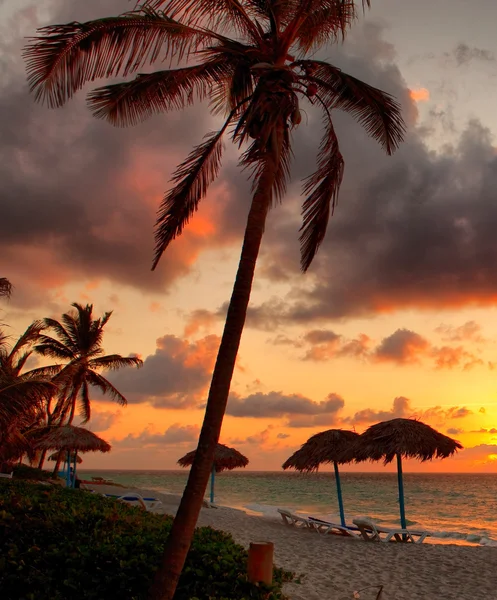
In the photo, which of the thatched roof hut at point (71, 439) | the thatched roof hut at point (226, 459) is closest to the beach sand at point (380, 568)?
the thatched roof hut at point (226, 459)

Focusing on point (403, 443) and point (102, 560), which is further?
point (403, 443)

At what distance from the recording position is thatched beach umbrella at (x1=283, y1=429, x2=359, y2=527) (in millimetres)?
17047

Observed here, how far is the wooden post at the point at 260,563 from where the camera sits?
4.26 meters

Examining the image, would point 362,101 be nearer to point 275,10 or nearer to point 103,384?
point 275,10

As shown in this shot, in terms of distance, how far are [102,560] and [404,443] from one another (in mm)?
11218

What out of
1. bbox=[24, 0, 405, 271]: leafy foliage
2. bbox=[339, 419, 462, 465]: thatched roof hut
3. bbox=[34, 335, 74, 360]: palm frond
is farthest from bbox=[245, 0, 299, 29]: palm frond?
bbox=[34, 335, 74, 360]: palm frond

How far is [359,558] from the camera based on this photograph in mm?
11039

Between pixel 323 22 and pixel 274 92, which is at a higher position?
pixel 323 22

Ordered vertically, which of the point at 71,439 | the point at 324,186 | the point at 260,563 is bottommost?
the point at 260,563

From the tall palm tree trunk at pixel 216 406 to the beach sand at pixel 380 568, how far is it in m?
3.71

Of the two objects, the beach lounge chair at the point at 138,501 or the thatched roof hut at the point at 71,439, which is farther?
the thatched roof hut at the point at 71,439

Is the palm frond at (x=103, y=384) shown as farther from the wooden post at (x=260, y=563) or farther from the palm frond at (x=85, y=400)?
the wooden post at (x=260, y=563)

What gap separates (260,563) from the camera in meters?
4.27

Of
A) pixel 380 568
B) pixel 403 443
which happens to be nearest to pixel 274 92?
pixel 380 568
